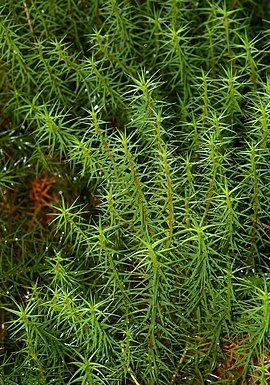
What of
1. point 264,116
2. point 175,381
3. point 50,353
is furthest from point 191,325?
point 264,116

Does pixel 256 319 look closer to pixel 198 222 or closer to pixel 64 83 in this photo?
pixel 198 222

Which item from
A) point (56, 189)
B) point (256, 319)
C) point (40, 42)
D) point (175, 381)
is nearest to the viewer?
point (256, 319)

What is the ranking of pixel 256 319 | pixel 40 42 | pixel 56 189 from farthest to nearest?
pixel 56 189 → pixel 40 42 → pixel 256 319

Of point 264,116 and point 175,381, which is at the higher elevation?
point 264,116

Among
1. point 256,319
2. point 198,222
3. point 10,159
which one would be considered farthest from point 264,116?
point 10,159

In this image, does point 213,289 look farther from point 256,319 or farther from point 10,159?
point 10,159

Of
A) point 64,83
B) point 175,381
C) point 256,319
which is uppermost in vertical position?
point 64,83

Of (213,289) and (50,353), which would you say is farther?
(50,353)
